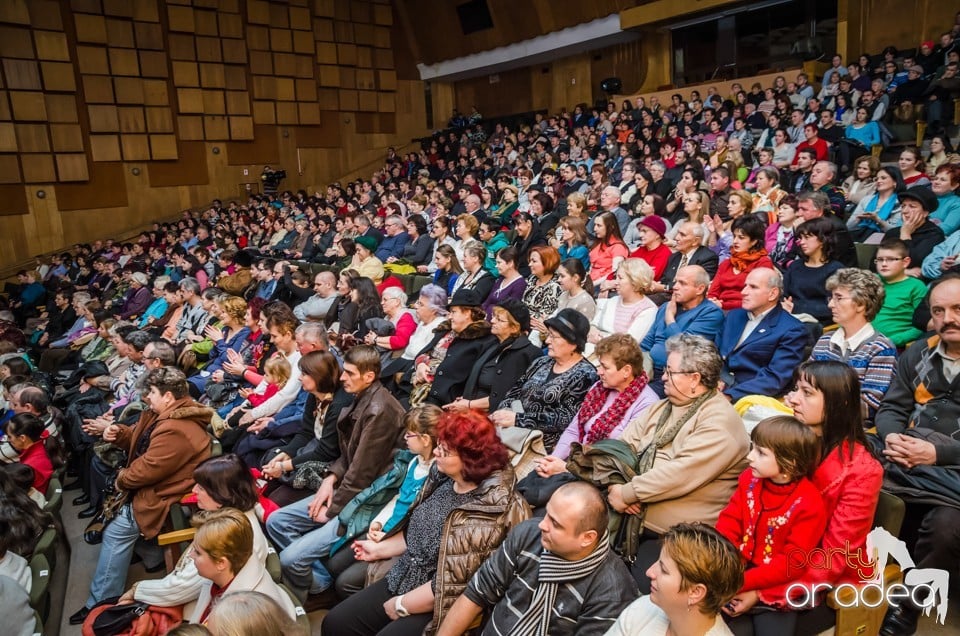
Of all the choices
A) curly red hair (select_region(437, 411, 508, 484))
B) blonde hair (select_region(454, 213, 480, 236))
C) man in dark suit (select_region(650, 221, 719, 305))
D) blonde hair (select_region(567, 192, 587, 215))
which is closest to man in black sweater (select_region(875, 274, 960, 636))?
curly red hair (select_region(437, 411, 508, 484))

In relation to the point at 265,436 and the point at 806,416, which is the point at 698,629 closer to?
the point at 806,416

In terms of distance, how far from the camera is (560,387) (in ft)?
8.66

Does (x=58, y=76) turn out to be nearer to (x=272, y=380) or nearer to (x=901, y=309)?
(x=272, y=380)

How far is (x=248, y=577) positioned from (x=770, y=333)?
219cm

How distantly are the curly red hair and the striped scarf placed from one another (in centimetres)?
41

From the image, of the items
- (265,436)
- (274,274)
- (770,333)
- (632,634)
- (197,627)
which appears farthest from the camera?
(274,274)

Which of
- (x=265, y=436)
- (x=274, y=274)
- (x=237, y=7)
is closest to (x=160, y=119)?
(x=237, y=7)

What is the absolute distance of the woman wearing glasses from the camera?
234 centimetres

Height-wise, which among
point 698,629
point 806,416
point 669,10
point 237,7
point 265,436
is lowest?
point 265,436

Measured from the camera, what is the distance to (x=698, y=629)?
1.40 meters

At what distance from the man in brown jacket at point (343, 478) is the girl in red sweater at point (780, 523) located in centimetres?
148

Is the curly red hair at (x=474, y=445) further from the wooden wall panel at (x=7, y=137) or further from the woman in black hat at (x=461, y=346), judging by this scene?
the wooden wall panel at (x=7, y=137)

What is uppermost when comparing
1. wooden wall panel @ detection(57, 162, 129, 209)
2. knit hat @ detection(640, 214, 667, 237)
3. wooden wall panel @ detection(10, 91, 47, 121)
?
wooden wall panel @ detection(10, 91, 47, 121)

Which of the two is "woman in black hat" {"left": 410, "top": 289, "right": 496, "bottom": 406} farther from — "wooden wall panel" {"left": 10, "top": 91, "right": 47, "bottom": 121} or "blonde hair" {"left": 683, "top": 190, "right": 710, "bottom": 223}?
"wooden wall panel" {"left": 10, "top": 91, "right": 47, "bottom": 121}
